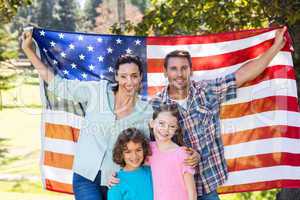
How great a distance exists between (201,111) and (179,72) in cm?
33

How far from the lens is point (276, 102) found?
15.4ft

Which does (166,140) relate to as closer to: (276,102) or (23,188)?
(276,102)

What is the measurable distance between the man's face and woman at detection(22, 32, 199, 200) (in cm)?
24

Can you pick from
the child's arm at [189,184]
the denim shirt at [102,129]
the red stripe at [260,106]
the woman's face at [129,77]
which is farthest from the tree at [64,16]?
the child's arm at [189,184]

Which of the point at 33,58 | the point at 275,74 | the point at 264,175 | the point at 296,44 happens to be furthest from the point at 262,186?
the point at 33,58

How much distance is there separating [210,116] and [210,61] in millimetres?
1018

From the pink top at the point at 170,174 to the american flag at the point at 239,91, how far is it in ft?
3.87

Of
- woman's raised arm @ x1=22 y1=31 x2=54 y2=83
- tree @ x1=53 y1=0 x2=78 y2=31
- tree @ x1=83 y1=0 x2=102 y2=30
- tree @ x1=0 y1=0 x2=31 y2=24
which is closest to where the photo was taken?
woman's raised arm @ x1=22 y1=31 x2=54 y2=83

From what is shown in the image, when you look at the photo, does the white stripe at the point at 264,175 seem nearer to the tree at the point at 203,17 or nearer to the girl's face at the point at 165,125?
the girl's face at the point at 165,125

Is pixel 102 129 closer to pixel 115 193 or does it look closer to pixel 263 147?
pixel 115 193

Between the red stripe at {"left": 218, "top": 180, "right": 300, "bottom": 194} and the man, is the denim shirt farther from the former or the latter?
the red stripe at {"left": 218, "top": 180, "right": 300, "bottom": 194}

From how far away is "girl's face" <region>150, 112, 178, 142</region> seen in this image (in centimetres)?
363

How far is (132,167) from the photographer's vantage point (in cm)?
368

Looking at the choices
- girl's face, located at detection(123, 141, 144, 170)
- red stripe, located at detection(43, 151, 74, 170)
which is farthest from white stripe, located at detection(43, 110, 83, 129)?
girl's face, located at detection(123, 141, 144, 170)
